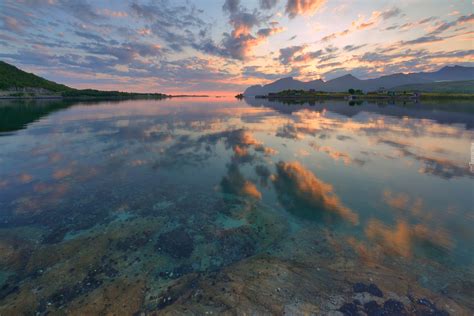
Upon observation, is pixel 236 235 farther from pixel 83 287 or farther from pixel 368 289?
pixel 83 287

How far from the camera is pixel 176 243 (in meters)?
13.1

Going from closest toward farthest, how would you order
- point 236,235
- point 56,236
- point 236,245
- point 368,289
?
1. point 368,289
2. point 236,245
3. point 56,236
4. point 236,235

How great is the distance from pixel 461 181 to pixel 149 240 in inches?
1179

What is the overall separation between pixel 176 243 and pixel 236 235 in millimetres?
3784

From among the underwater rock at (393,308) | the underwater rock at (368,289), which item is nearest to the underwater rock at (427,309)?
the underwater rock at (393,308)

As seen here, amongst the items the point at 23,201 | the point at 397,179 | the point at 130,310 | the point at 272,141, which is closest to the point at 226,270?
the point at 130,310

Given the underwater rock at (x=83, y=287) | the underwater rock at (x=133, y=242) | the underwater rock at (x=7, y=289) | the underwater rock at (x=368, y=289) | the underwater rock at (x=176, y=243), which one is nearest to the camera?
the underwater rock at (x=83, y=287)

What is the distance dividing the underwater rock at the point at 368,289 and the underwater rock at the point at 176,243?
333 inches

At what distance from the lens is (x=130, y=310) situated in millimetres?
8633

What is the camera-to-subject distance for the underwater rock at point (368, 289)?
9.21 meters

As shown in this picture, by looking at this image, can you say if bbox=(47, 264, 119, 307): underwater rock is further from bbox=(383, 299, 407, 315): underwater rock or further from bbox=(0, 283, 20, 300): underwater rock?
bbox=(383, 299, 407, 315): underwater rock

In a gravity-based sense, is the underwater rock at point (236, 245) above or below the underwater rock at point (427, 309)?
below

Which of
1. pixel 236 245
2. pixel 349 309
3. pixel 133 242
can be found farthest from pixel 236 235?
pixel 349 309

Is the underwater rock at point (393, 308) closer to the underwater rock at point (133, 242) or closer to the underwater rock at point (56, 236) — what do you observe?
the underwater rock at point (133, 242)
